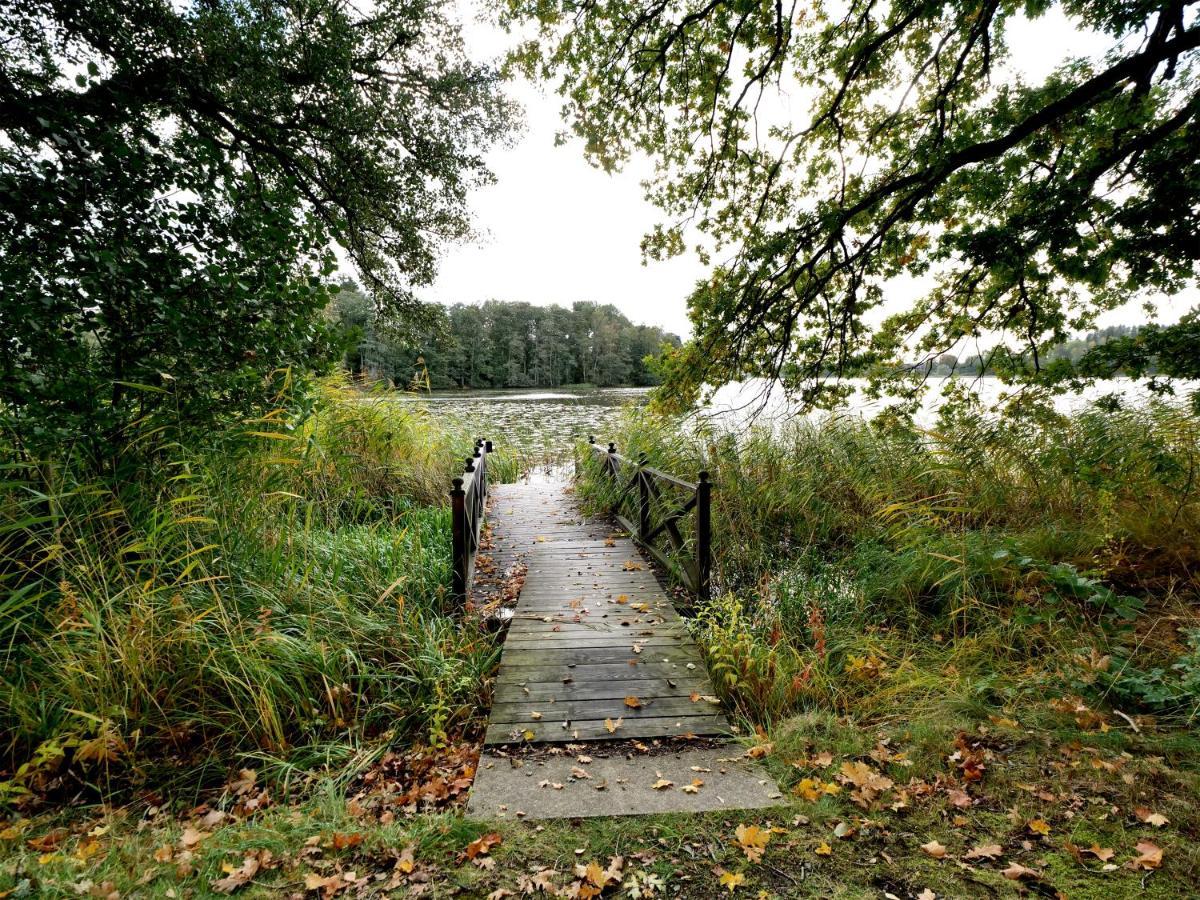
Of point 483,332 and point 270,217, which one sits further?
point 483,332

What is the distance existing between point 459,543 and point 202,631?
1940 millimetres

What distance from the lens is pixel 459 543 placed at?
4.56 m

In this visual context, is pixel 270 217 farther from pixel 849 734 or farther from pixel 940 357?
pixel 940 357

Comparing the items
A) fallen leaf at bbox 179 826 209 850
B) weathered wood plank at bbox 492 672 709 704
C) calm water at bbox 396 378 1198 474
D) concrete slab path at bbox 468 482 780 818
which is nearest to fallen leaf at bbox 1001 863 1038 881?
concrete slab path at bbox 468 482 780 818

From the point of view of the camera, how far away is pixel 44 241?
3.03m

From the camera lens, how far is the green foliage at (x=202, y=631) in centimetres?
273

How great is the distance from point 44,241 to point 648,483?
5.70m

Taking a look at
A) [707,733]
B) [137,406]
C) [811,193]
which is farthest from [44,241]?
[811,193]

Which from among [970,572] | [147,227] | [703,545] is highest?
[147,227]

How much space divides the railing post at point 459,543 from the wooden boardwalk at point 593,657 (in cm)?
58

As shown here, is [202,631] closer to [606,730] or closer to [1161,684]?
[606,730]

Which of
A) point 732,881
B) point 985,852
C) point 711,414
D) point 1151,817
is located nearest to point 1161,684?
point 1151,817

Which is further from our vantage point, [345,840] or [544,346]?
[544,346]

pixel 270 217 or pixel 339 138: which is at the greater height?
pixel 339 138
